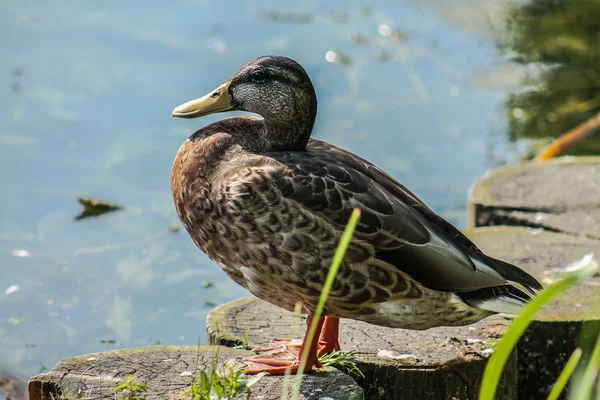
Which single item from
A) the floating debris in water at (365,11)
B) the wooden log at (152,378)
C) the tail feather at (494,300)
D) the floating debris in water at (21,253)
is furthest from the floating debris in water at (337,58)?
the wooden log at (152,378)

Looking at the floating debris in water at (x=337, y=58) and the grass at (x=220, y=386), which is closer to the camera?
the grass at (x=220, y=386)

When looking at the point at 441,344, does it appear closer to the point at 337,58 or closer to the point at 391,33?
the point at 337,58

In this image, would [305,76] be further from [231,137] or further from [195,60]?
[195,60]

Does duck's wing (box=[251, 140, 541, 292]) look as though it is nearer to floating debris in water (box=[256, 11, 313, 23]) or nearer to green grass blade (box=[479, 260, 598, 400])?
green grass blade (box=[479, 260, 598, 400])

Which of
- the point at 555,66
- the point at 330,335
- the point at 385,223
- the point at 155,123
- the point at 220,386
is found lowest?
the point at 220,386

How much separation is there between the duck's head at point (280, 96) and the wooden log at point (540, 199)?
1.88 meters

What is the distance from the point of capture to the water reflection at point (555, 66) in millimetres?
8141

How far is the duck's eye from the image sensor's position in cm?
382

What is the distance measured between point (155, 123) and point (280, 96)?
374 centimetres

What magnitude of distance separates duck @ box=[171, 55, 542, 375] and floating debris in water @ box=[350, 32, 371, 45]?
5.18m

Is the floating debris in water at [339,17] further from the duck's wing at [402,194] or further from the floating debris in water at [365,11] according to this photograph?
the duck's wing at [402,194]

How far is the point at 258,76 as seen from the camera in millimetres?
3834

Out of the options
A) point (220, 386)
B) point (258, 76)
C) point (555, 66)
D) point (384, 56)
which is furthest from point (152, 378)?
point (555, 66)

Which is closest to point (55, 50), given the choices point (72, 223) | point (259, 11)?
point (259, 11)
